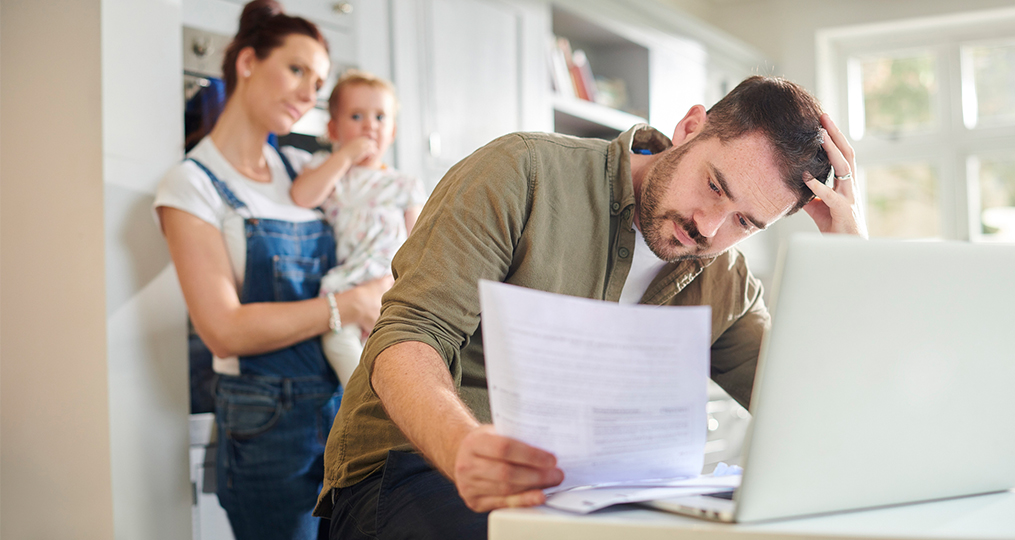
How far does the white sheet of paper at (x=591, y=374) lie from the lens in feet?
1.89

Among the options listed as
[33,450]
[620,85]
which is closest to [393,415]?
[33,450]

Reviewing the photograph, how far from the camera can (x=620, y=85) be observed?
13.1 feet

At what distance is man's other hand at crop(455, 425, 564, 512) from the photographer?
24.5 inches

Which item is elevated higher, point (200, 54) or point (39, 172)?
point (200, 54)

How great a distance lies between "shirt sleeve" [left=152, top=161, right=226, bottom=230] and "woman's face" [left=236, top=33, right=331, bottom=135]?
0.82ft

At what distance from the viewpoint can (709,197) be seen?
118cm

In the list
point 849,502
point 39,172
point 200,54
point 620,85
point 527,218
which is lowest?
point 849,502

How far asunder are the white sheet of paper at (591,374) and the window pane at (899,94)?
491 cm

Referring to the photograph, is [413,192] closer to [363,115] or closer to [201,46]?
[363,115]

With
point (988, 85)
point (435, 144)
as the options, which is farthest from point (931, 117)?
point (435, 144)

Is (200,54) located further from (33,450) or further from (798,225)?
(798,225)

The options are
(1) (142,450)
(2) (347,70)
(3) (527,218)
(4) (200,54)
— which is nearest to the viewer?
(3) (527,218)

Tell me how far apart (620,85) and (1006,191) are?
2465 mm

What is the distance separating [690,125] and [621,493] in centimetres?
76
